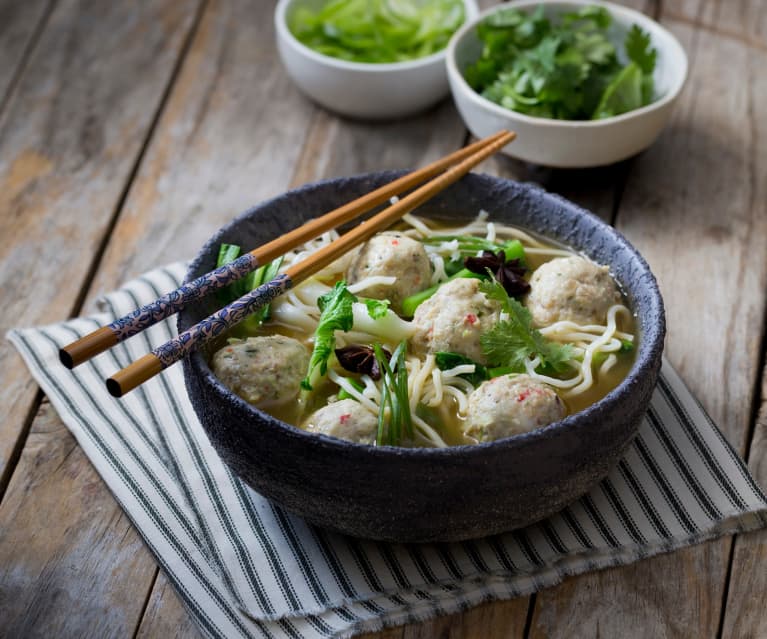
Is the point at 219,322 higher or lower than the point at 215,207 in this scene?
higher

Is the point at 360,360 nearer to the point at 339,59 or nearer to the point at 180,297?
the point at 180,297

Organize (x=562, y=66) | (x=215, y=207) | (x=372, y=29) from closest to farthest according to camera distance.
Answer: (x=562, y=66), (x=215, y=207), (x=372, y=29)

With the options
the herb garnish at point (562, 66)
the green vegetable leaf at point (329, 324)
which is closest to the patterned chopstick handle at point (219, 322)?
the green vegetable leaf at point (329, 324)

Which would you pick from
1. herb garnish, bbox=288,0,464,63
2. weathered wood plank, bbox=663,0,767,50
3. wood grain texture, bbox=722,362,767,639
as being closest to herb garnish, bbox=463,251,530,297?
wood grain texture, bbox=722,362,767,639

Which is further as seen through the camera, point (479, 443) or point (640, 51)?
point (640, 51)

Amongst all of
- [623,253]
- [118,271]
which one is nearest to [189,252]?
[118,271]

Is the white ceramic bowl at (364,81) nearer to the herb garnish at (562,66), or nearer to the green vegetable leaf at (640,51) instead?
the herb garnish at (562,66)

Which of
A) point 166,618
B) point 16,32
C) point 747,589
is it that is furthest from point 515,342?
point 16,32

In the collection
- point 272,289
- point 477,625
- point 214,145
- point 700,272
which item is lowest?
point 700,272
